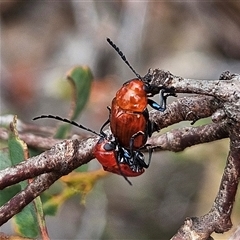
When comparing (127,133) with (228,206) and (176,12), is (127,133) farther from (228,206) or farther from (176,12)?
(176,12)

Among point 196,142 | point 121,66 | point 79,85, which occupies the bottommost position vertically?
point 196,142

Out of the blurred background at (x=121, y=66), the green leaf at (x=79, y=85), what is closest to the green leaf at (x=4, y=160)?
the green leaf at (x=79, y=85)

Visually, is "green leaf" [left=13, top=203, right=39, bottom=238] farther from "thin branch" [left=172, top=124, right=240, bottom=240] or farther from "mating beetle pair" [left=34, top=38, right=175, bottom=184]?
"thin branch" [left=172, top=124, right=240, bottom=240]

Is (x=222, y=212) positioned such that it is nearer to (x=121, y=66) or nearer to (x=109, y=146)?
(x=109, y=146)

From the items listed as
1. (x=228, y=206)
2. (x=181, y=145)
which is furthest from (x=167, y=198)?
(x=228, y=206)

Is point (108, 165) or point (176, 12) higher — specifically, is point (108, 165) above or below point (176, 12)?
below

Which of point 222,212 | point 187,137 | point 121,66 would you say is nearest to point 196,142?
point 187,137
